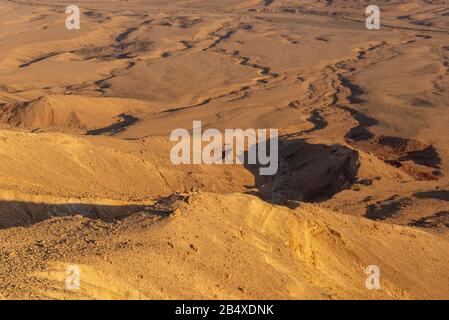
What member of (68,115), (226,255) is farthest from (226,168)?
(226,255)

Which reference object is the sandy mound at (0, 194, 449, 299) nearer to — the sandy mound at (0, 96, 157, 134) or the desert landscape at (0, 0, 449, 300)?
the desert landscape at (0, 0, 449, 300)

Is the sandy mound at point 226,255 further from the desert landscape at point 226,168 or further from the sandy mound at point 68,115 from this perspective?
the sandy mound at point 68,115

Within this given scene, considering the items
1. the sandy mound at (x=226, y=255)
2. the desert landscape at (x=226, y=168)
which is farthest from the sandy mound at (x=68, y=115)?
the sandy mound at (x=226, y=255)

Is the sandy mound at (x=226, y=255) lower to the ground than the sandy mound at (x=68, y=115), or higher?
higher

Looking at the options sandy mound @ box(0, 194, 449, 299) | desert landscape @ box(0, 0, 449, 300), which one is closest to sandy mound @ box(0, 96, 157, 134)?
desert landscape @ box(0, 0, 449, 300)

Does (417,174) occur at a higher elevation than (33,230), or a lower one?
lower

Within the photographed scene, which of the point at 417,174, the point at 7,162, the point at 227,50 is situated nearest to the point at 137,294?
the point at 7,162

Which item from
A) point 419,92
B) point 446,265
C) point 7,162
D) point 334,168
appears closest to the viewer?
point 446,265

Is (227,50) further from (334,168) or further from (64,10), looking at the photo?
(64,10)
